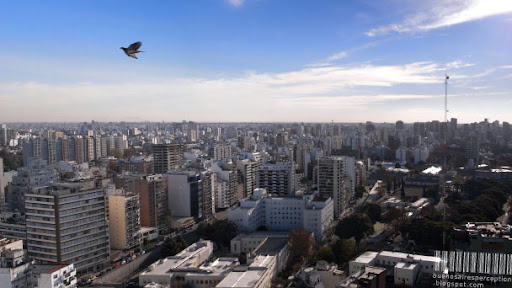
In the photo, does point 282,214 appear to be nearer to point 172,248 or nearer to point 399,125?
point 172,248

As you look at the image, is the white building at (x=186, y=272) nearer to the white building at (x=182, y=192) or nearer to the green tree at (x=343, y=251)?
the green tree at (x=343, y=251)

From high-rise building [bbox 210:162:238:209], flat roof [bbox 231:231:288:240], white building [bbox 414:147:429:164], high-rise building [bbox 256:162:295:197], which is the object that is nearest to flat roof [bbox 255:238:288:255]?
flat roof [bbox 231:231:288:240]

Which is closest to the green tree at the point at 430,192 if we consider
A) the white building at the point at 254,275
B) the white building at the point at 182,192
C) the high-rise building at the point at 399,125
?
the white building at the point at 182,192

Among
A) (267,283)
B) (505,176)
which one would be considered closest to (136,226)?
(267,283)

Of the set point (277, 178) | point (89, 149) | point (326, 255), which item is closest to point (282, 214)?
point (277, 178)

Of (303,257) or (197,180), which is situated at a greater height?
(197,180)

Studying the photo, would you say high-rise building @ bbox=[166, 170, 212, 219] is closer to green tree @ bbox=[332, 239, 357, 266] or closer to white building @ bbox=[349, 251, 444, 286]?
green tree @ bbox=[332, 239, 357, 266]

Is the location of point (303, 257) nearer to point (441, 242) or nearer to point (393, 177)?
point (441, 242)
